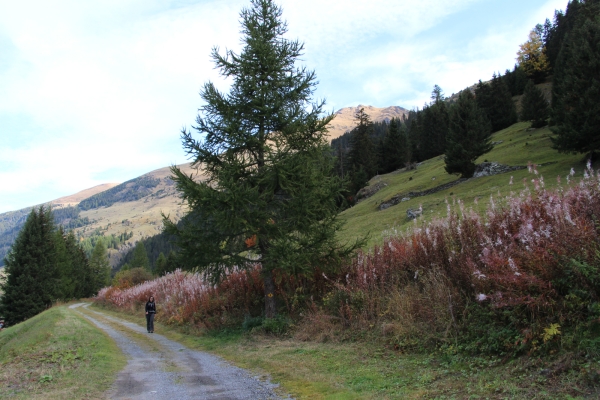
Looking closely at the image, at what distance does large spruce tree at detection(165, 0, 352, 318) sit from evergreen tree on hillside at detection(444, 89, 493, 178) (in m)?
27.4

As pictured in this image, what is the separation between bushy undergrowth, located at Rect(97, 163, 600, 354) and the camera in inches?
213

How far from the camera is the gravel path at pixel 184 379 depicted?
249 inches

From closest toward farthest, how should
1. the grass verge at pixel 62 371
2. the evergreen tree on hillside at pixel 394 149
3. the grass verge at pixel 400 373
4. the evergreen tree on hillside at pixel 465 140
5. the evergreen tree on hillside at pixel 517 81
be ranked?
the grass verge at pixel 400 373, the grass verge at pixel 62 371, the evergreen tree on hillside at pixel 465 140, the evergreen tree on hillside at pixel 394 149, the evergreen tree on hillside at pixel 517 81

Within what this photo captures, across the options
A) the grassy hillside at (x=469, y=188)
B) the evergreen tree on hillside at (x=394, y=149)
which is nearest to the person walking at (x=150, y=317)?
the grassy hillside at (x=469, y=188)

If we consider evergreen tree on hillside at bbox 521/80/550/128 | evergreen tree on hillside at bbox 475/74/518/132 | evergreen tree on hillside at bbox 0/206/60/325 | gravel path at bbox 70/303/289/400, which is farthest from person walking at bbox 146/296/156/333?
evergreen tree on hillside at bbox 475/74/518/132

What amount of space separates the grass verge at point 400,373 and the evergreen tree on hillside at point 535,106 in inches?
2129

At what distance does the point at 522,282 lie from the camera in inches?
231

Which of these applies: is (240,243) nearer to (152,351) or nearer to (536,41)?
(152,351)

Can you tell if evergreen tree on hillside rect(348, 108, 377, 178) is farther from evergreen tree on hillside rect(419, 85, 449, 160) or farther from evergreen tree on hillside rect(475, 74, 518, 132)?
evergreen tree on hillside rect(475, 74, 518, 132)

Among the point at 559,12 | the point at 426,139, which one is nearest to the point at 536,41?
the point at 559,12

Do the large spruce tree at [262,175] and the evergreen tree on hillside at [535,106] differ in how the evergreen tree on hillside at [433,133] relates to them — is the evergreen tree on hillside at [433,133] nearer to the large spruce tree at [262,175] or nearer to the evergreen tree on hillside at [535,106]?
the evergreen tree on hillside at [535,106]

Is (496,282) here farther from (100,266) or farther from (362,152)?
(100,266)

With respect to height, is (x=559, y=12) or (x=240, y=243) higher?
(x=559, y=12)

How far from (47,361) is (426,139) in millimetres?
77425
